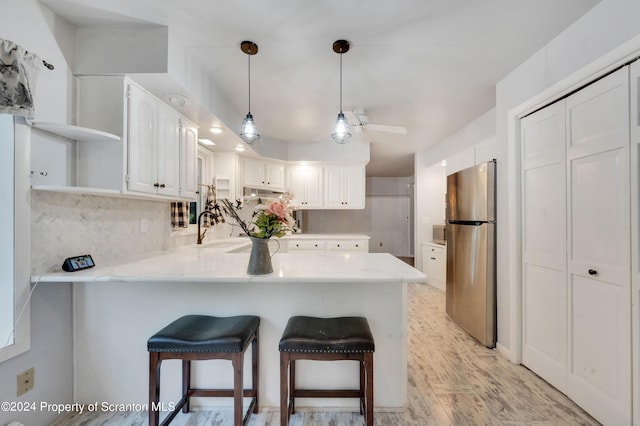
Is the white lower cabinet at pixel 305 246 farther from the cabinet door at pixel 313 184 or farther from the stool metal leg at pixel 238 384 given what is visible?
the stool metal leg at pixel 238 384

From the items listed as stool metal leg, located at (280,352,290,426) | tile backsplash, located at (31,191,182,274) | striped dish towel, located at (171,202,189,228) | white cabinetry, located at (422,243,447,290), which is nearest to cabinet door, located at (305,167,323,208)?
white cabinetry, located at (422,243,447,290)

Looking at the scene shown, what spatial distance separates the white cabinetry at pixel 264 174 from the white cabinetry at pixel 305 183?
0.69 ft

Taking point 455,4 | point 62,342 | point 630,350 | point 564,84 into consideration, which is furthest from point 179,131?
point 630,350

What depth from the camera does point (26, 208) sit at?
1392 mm

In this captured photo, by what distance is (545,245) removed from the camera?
1987 millimetres

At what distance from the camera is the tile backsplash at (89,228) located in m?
1.48

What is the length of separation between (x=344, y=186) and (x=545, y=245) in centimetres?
307

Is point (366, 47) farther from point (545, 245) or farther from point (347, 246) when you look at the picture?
point (347, 246)

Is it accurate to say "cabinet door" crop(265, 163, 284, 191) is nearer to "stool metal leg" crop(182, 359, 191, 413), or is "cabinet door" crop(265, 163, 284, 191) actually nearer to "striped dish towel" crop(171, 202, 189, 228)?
"striped dish towel" crop(171, 202, 189, 228)

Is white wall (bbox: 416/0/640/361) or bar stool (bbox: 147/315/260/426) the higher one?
white wall (bbox: 416/0/640/361)

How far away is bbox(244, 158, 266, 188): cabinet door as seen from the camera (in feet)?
13.3

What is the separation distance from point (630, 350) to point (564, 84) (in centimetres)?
165

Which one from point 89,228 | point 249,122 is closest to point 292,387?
point 89,228

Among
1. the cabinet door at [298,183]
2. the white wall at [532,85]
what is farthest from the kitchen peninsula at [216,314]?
the cabinet door at [298,183]
